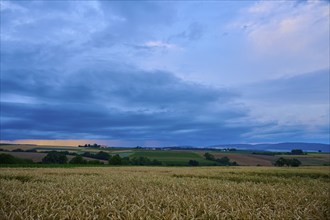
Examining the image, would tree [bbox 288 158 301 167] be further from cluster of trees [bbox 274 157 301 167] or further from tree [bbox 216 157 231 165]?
tree [bbox 216 157 231 165]

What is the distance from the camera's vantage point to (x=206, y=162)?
70625 mm

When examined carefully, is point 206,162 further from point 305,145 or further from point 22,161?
point 305,145

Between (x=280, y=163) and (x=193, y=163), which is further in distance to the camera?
(x=193, y=163)

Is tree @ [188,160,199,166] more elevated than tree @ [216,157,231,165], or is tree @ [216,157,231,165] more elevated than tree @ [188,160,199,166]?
tree @ [216,157,231,165]

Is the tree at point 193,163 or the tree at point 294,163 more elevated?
the tree at point 294,163

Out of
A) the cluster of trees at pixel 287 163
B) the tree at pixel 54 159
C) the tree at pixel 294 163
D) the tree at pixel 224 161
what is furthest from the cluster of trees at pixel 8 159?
the tree at pixel 294 163

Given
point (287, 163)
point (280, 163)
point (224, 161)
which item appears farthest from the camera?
point (224, 161)

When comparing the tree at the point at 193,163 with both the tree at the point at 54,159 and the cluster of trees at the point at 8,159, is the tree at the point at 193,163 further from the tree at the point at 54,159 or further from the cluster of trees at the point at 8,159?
the cluster of trees at the point at 8,159

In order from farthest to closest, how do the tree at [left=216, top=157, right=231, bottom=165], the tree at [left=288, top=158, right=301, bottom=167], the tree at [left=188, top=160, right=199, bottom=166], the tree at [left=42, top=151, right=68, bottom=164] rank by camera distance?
the tree at [left=216, top=157, right=231, bottom=165]
the tree at [left=188, top=160, right=199, bottom=166]
the tree at [left=42, top=151, right=68, bottom=164]
the tree at [left=288, top=158, right=301, bottom=167]

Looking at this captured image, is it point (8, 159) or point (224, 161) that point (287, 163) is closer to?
point (224, 161)

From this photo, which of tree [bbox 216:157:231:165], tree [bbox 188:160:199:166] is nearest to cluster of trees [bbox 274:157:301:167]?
tree [bbox 216:157:231:165]

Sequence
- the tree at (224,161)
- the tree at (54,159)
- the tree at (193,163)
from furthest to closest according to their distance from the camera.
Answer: the tree at (224,161), the tree at (193,163), the tree at (54,159)

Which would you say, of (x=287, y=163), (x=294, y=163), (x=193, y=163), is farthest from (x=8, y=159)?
(x=294, y=163)

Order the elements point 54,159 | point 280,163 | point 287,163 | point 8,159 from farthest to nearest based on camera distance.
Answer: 1. point 54,159
2. point 287,163
3. point 280,163
4. point 8,159
